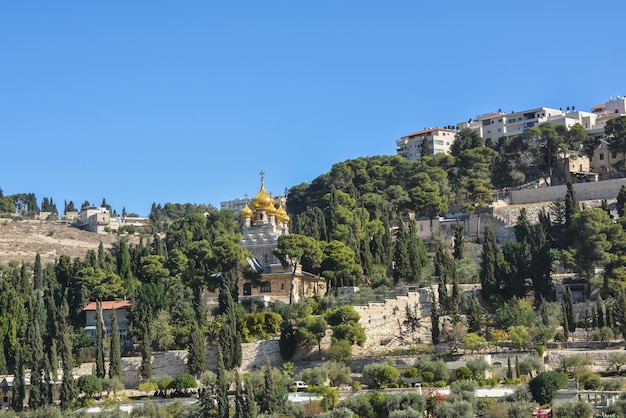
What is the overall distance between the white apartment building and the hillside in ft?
97.0

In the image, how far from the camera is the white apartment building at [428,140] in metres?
112

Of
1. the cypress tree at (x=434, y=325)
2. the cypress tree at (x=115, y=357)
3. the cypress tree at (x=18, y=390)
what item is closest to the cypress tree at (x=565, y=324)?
the cypress tree at (x=434, y=325)

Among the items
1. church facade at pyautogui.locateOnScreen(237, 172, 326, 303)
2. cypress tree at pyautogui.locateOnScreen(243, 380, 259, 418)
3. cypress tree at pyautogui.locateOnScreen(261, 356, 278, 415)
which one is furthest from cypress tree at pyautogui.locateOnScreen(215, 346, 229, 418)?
church facade at pyautogui.locateOnScreen(237, 172, 326, 303)

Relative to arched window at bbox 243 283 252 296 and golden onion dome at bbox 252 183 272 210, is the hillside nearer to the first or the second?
golden onion dome at bbox 252 183 272 210

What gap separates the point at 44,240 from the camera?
380 ft

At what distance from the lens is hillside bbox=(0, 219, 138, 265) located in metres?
108

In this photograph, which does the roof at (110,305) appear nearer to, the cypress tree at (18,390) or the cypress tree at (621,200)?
the cypress tree at (18,390)

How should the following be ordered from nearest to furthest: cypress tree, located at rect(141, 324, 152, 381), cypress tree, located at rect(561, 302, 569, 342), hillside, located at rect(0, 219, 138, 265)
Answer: cypress tree, located at rect(561, 302, 569, 342), cypress tree, located at rect(141, 324, 152, 381), hillside, located at rect(0, 219, 138, 265)

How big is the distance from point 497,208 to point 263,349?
2848 centimetres

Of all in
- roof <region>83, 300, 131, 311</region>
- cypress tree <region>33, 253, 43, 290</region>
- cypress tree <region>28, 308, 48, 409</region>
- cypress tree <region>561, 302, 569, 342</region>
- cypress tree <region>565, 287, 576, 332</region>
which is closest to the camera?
cypress tree <region>28, 308, 48, 409</region>

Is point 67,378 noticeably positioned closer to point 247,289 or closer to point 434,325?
point 247,289

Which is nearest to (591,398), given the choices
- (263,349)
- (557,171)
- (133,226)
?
(263,349)

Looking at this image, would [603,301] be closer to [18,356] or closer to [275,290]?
[275,290]

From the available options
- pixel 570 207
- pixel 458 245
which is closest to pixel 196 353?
pixel 458 245
